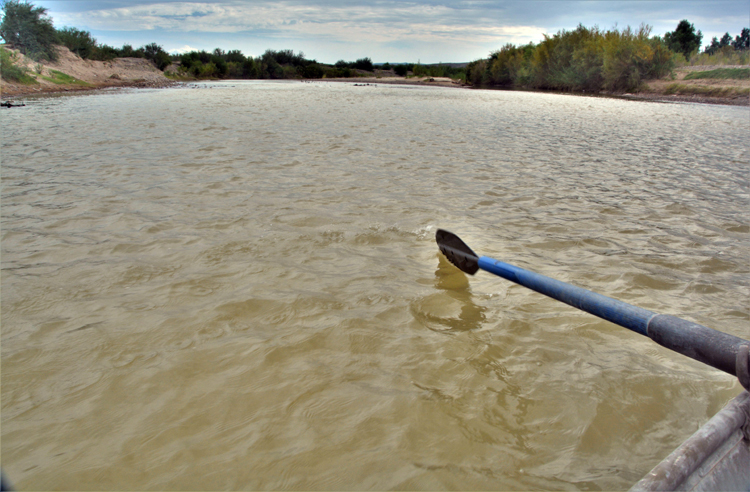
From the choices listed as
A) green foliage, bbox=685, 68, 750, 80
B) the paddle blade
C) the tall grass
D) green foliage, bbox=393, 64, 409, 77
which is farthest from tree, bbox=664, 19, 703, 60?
the paddle blade

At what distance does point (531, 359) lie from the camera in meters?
2.76

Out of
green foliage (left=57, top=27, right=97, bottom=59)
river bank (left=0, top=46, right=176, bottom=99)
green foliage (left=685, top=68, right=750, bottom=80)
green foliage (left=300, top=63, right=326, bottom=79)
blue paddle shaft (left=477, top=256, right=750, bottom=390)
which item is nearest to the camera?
blue paddle shaft (left=477, top=256, right=750, bottom=390)

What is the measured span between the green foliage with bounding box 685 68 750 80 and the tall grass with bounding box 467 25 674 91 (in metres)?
2.62

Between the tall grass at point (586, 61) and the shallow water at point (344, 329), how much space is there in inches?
1348

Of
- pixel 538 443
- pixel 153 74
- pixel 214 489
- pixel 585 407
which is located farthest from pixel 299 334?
pixel 153 74

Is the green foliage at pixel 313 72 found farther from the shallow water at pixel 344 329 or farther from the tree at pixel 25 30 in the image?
the shallow water at pixel 344 329

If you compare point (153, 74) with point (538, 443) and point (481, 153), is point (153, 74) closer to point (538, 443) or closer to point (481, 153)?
point (481, 153)

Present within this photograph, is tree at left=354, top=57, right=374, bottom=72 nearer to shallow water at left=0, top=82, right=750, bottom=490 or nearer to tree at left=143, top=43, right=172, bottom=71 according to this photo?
tree at left=143, top=43, right=172, bottom=71

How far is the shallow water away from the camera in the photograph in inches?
79.3

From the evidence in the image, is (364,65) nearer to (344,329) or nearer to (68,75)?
(68,75)

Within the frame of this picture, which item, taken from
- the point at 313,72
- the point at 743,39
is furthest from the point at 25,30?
the point at 743,39

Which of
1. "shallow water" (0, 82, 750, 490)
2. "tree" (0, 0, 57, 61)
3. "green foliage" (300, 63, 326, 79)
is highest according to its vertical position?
"green foliage" (300, 63, 326, 79)

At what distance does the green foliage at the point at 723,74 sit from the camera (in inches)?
1094

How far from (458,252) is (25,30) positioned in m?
43.5
